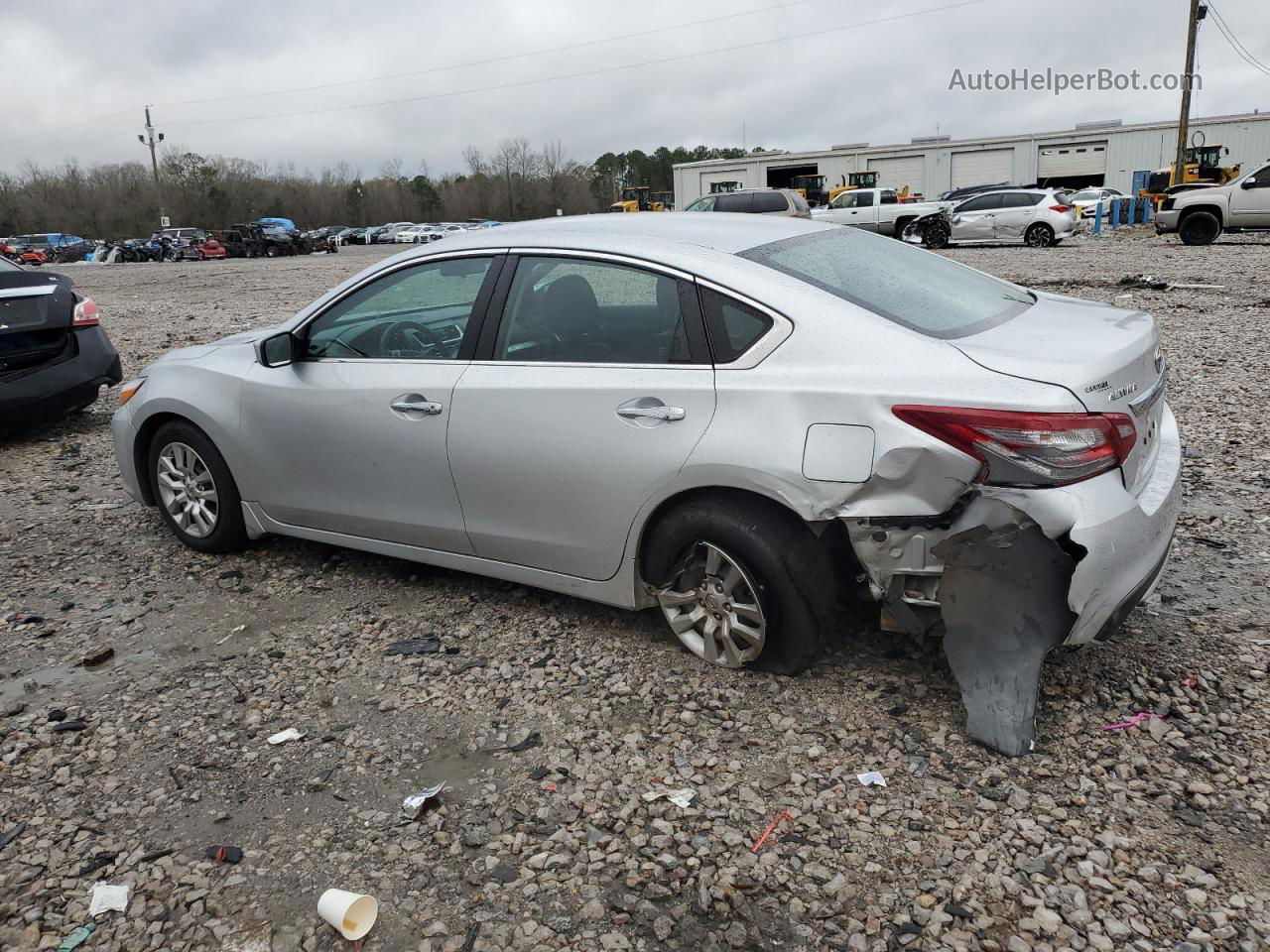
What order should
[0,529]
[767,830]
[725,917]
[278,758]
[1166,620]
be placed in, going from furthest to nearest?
1. [0,529]
2. [1166,620]
3. [278,758]
4. [767,830]
5. [725,917]

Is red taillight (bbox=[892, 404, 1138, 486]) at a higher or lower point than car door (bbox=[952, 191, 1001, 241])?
lower

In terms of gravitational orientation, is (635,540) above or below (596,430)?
below

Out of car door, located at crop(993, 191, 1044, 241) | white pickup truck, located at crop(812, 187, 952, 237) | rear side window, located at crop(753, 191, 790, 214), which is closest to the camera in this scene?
rear side window, located at crop(753, 191, 790, 214)

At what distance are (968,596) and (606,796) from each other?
4.22 ft

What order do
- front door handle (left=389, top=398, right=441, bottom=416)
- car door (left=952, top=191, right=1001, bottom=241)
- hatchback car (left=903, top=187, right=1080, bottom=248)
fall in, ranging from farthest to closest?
1. car door (left=952, top=191, right=1001, bottom=241)
2. hatchback car (left=903, top=187, right=1080, bottom=248)
3. front door handle (left=389, top=398, right=441, bottom=416)

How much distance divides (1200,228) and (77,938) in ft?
82.7

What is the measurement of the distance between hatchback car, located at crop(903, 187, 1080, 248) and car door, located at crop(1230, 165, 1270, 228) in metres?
4.45

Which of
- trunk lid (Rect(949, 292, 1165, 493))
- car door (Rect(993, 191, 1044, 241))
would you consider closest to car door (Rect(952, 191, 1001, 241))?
car door (Rect(993, 191, 1044, 241))

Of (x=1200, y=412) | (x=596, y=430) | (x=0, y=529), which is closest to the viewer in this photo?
(x=596, y=430)

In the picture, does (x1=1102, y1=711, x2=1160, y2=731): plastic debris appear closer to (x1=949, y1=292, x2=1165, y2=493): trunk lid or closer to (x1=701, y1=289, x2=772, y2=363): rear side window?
(x1=949, y1=292, x2=1165, y2=493): trunk lid

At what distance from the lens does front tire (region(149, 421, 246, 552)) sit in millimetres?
4887

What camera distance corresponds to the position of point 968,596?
313 cm

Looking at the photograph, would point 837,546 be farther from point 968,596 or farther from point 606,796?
point 606,796

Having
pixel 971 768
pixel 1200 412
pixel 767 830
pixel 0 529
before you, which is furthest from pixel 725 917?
pixel 1200 412
